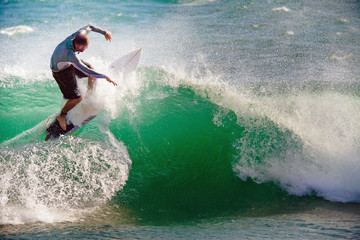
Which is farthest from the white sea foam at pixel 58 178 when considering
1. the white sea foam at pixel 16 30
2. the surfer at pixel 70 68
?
the white sea foam at pixel 16 30

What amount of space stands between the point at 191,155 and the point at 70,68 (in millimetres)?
2483

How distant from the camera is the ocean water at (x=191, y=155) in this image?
3592 millimetres

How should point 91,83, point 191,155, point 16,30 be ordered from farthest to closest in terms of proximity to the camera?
point 16,30 < point 91,83 < point 191,155

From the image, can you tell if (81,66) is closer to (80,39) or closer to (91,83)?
(80,39)

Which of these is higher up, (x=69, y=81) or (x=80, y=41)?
(x=80, y=41)

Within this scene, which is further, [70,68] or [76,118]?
[76,118]

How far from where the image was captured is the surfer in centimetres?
448

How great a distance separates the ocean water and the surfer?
0.95 feet

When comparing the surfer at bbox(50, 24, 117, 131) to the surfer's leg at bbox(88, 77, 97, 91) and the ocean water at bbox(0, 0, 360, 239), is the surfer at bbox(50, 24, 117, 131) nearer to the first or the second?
the surfer's leg at bbox(88, 77, 97, 91)

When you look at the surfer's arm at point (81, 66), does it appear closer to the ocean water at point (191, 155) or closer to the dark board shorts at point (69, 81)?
the dark board shorts at point (69, 81)

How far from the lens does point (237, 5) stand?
14.7 m

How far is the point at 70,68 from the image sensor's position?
483 centimetres

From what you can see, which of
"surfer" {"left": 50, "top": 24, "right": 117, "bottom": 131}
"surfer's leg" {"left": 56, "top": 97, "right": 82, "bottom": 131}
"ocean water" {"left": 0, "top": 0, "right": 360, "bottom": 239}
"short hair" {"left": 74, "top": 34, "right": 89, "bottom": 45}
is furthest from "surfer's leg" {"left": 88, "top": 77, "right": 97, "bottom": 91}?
"short hair" {"left": 74, "top": 34, "right": 89, "bottom": 45}

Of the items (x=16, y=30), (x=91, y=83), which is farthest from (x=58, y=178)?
(x=16, y=30)
